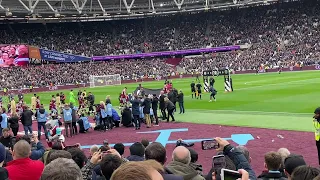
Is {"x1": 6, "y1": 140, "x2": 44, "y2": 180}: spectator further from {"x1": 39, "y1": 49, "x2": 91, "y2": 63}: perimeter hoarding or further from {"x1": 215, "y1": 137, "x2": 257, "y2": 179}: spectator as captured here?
{"x1": 39, "y1": 49, "x2": 91, "y2": 63}: perimeter hoarding

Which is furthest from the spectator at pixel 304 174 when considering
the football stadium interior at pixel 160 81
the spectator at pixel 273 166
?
the spectator at pixel 273 166

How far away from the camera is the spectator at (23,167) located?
18.1 feet

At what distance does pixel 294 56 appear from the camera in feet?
221

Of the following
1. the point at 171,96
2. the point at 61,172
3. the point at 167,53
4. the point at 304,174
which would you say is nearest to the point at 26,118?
the point at 171,96

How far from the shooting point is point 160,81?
64500 millimetres

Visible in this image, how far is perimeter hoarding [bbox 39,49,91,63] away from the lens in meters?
74.2

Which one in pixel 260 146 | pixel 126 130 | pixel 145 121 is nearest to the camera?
pixel 260 146

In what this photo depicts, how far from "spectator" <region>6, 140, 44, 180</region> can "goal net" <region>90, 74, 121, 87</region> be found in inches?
2277

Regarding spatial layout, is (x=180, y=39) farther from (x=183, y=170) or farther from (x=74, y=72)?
(x=183, y=170)

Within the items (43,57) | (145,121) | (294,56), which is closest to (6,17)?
(43,57)

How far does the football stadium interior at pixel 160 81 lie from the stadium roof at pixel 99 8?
260 mm

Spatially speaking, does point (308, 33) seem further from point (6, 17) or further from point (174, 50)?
point (6, 17)

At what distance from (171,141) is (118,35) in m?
77.6

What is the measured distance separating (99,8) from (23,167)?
3096 inches
